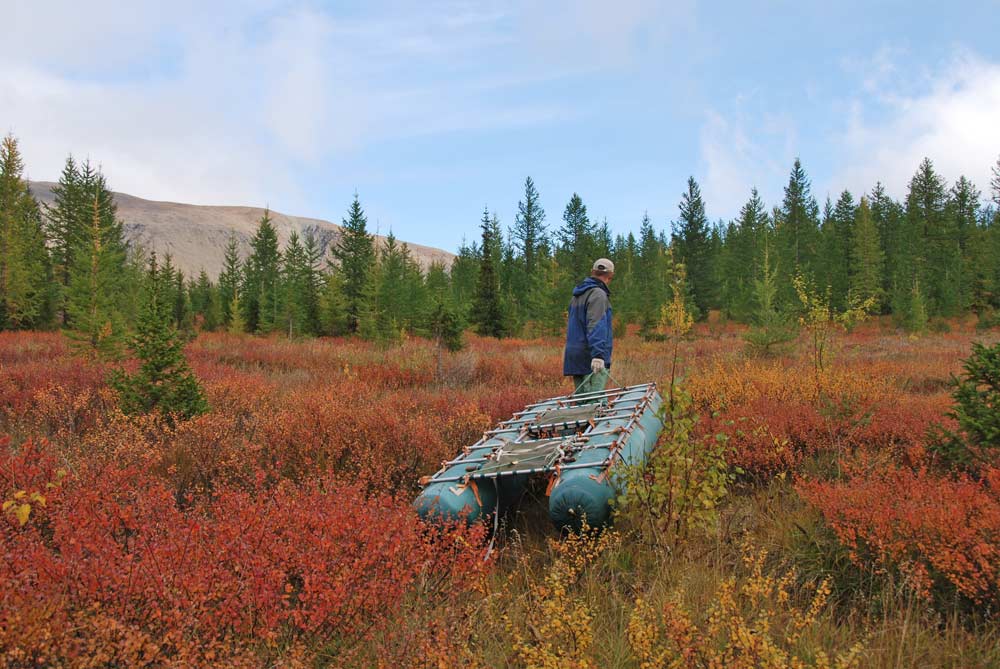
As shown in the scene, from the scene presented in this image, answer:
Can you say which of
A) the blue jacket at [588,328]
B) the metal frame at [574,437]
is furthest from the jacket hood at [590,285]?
the metal frame at [574,437]

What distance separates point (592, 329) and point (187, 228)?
161 m

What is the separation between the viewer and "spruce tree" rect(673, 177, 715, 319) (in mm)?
37719

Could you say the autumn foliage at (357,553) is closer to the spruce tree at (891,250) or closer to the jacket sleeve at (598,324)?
the jacket sleeve at (598,324)

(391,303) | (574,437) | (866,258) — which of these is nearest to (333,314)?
(391,303)

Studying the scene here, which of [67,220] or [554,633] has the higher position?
A: [67,220]

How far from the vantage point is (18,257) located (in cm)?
2708

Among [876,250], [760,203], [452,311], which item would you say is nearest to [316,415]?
[452,311]

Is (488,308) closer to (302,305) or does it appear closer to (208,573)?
(302,305)

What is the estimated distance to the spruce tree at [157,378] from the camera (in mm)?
5922

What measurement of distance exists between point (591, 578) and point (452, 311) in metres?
13.0

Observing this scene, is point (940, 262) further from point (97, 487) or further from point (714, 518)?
point (97, 487)

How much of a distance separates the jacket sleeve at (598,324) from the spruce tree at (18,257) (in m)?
29.9

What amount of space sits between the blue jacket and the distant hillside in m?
112

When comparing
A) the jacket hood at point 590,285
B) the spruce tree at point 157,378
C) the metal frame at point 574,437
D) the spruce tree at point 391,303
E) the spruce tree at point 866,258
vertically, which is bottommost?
the metal frame at point 574,437
